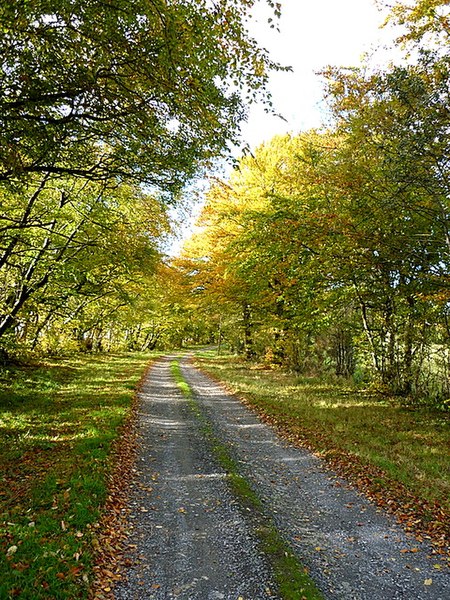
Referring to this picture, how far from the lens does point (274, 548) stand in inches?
205

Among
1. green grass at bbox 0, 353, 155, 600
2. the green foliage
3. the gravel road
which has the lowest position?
the gravel road

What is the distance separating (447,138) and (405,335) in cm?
743

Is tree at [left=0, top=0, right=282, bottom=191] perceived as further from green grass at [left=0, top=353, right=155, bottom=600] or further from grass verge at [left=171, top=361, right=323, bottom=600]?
grass verge at [left=171, top=361, right=323, bottom=600]

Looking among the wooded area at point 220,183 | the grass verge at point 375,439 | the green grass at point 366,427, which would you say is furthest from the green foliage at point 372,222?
the grass verge at point 375,439

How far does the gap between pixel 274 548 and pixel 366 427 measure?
706 centimetres

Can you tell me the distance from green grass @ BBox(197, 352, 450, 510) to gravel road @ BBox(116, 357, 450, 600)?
1.20 meters

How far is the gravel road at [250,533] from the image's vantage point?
450 centimetres

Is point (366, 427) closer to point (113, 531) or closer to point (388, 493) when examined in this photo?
point (388, 493)

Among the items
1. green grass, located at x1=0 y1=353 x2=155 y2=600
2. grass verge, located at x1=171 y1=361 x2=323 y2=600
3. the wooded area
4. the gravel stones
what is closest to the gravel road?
the gravel stones

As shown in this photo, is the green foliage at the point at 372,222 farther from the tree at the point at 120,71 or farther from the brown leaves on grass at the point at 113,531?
the brown leaves on grass at the point at 113,531

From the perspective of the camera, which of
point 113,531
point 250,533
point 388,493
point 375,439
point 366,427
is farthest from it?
point 366,427

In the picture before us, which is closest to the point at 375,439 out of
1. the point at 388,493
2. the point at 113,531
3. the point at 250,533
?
the point at 388,493

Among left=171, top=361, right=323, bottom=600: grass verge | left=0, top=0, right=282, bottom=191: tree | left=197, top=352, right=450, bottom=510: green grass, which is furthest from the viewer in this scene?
left=197, top=352, right=450, bottom=510: green grass

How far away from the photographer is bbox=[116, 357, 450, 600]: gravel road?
4504 millimetres
